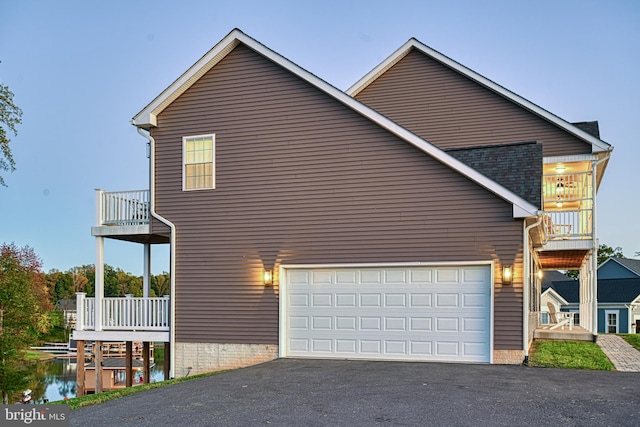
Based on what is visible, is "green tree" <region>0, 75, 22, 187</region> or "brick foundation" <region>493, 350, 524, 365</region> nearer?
"brick foundation" <region>493, 350, 524, 365</region>

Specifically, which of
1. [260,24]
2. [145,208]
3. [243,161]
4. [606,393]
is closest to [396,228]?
[243,161]

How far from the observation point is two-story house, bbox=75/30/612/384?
38.4 ft

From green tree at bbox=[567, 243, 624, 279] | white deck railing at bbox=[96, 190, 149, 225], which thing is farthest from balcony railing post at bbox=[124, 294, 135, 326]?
green tree at bbox=[567, 243, 624, 279]

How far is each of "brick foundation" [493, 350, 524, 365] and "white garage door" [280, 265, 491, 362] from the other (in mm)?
177

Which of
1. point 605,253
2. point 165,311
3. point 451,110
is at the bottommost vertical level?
point 165,311

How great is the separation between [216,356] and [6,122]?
449 inches

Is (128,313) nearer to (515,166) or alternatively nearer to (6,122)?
(6,122)

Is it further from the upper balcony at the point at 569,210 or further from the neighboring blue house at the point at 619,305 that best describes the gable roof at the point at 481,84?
the neighboring blue house at the point at 619,305

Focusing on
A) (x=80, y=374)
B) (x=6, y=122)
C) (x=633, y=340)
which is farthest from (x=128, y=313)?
(x=633, y=340)

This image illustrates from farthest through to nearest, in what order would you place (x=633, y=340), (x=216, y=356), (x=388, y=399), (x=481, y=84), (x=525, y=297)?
1. (x=633, y=340)
2. (x=481, y=84)
3. (x=216, y=356)
4. (x=525, y=297)
5. (x=388, y=399)

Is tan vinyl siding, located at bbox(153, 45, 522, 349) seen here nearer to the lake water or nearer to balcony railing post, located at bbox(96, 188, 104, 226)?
balcony railing post, located at bbox(96, 188, 104, 226)

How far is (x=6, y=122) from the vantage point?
62.0 ft

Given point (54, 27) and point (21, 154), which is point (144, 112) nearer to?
point (54, 27)

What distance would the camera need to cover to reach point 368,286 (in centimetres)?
1245
